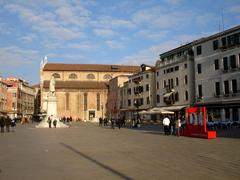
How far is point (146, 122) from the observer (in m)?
63.2

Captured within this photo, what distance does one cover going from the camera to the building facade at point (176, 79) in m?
49.8

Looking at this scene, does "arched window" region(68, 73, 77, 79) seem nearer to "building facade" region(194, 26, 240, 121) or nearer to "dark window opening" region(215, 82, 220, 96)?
"building facade" region(194, 26, 240, 121)

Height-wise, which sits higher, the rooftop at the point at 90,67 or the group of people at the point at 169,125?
the rooftop at the point at 90,67

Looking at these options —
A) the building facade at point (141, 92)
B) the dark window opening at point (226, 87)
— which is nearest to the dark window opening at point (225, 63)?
the dark window opening at point (226, 87)

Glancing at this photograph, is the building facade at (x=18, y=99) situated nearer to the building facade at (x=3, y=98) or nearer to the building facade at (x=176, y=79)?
the building facade at (x=3, y=98)

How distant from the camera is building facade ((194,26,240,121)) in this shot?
126 feet

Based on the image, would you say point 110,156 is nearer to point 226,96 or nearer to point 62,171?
point 62,171

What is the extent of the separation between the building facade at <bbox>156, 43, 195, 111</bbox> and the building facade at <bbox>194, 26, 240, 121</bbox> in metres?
2.83

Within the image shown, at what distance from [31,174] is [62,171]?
932 millimetres

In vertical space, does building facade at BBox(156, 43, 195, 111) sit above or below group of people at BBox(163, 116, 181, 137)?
above

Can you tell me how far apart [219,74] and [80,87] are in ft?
206

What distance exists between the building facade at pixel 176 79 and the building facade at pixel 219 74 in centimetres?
283

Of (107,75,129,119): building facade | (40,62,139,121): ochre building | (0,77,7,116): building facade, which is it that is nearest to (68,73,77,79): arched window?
(40,62,139,121): ochre building

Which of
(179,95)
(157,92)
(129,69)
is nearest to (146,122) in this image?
(157,92)
